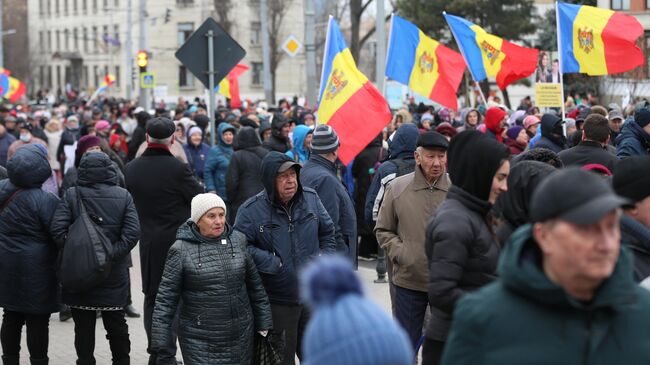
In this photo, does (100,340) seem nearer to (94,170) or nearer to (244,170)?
(94,170)

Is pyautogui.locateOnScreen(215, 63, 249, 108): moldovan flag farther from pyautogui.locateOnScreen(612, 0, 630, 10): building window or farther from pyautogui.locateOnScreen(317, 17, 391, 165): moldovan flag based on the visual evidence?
pyautogui.locateOnScreen(612, 0, 630, 10): building window

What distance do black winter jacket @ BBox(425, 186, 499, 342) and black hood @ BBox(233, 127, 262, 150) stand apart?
6821 mm

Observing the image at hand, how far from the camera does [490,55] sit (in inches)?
664

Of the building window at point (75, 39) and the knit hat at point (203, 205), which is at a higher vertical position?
the building window at point (75, 39)

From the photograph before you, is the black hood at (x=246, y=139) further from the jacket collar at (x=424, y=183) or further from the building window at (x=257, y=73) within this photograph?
the building window at (x=257, y=73)

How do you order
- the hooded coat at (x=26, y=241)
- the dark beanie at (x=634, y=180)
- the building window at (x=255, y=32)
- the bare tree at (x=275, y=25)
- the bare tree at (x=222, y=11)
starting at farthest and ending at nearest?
the building window at (x=255, y=32)
the bare tree at (x=222, y=11)
the bare tree at (x=275, y=25)
the hooded coat at (x=26, y=241)
the dark beanie at (x=634, y=180)

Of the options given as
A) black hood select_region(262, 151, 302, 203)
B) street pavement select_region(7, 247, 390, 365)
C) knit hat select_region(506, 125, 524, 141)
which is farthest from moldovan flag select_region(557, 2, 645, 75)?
black hood select_region(262, 151, 302, 203)

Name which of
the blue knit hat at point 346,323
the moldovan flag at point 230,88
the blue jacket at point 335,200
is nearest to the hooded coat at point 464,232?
the blue knit hat at point 346,323

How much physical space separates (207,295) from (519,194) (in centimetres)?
223

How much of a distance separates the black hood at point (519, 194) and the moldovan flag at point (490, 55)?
11657mm

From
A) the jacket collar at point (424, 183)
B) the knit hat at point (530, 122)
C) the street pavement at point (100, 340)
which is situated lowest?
the street pavement at point (100, 340)

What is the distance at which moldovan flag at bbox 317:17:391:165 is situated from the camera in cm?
1088

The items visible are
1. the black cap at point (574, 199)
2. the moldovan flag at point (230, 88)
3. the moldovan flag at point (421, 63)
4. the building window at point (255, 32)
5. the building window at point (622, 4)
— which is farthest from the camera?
the building window at point (255, 32)

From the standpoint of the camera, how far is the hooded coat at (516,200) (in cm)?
488
